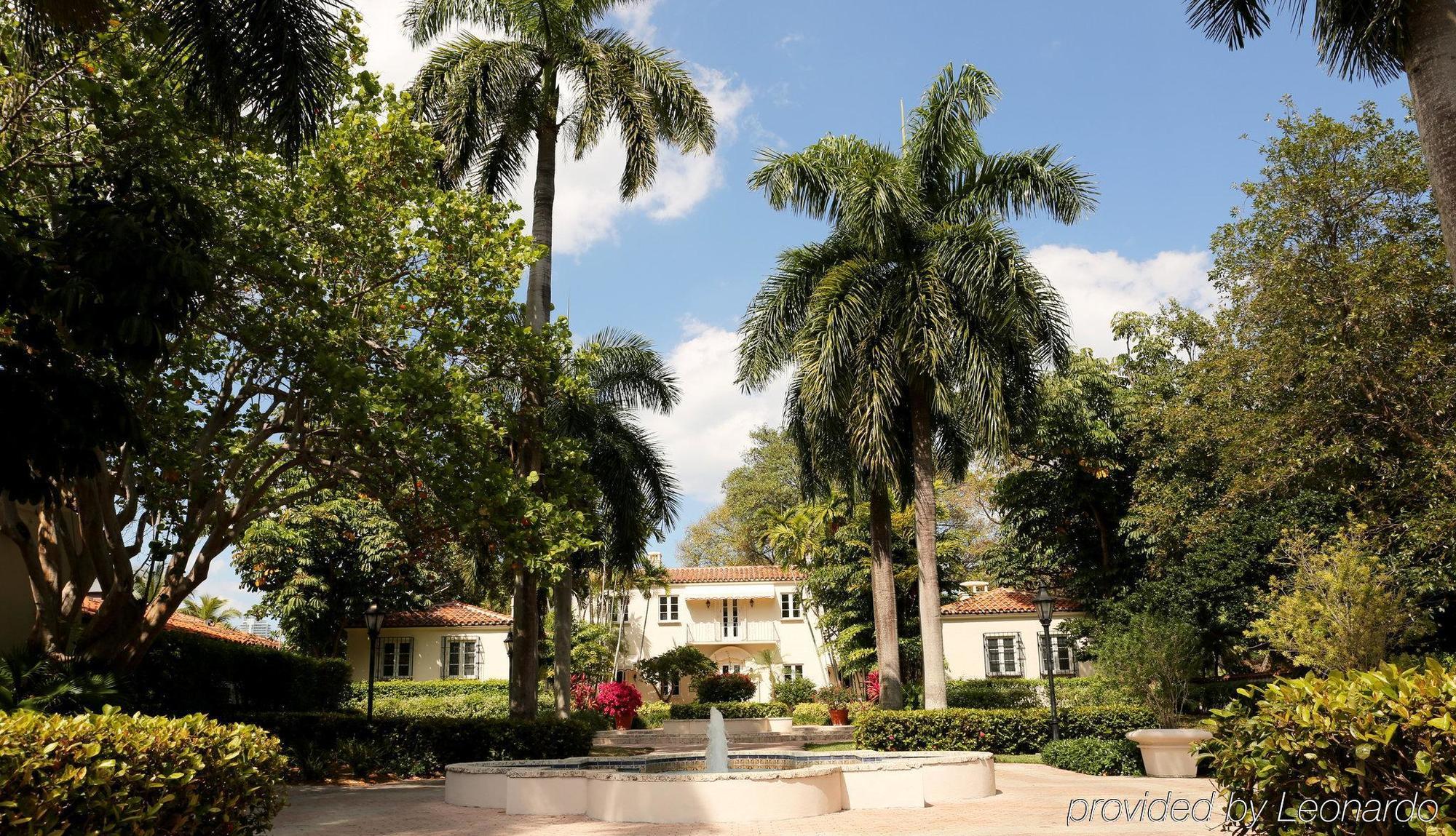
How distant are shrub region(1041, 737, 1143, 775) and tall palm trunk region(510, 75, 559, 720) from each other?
9969 mm

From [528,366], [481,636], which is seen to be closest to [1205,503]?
[528,366]

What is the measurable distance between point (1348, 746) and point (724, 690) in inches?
1195

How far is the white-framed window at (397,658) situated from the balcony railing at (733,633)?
12538 millimetres

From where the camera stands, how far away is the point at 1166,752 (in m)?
15.6

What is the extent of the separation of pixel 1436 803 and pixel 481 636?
1390 inches

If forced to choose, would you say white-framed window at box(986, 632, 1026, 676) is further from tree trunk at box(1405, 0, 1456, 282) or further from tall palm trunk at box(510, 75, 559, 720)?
tree trunk at box(1405, 0, 1456, 282)

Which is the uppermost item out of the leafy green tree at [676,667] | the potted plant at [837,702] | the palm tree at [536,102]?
the palm tree at [536,102]

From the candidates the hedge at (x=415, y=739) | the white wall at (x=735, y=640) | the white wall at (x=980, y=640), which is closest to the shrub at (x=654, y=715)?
the white wall at (x=735, y=640)

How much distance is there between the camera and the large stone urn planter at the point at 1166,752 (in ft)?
50.1

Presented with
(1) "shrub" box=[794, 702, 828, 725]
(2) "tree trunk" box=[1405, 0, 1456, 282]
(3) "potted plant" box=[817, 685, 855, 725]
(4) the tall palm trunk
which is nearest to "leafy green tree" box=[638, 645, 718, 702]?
(3) "potted plant" box=[817, 685, 855, 725]

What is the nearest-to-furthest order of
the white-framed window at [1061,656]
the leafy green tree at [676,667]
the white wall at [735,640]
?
1. the white-framed window at [1061,656]
2. the leafy green tree at [676,667]
3. the white wall at [735,640]

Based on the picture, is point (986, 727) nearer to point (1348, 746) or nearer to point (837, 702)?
point (837, 702)

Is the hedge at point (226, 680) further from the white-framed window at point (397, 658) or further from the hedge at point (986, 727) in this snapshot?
the hedge at point (986, 727)

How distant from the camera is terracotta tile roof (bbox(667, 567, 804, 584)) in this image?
4284cm
